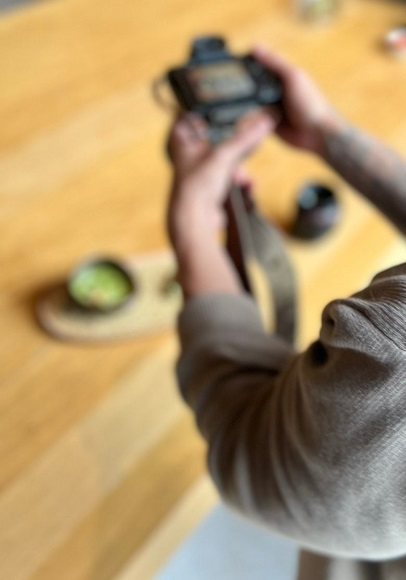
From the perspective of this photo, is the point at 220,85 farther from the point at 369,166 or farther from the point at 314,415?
the point at 314,415

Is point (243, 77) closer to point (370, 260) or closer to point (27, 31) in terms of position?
point (370, 260)

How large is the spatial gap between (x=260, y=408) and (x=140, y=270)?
250 mm

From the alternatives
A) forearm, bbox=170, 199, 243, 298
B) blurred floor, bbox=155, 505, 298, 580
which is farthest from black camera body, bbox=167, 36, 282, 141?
blurred floor, bbox=155, 505, 298, 580

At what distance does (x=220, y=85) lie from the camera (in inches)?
23.0

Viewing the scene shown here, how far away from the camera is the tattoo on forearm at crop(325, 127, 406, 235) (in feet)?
1.76

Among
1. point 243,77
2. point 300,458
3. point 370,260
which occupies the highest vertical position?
point 243,77

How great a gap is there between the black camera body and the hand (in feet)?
0.04

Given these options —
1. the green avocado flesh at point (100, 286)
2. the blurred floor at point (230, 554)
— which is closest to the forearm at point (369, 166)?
the green avocado flesh at point (100, 286)

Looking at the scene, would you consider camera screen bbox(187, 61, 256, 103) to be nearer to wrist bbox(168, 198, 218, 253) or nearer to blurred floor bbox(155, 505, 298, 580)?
wrist bbox(168, 198, 218, 253)

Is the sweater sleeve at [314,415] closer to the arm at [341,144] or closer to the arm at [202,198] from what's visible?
the arm at [202,198]

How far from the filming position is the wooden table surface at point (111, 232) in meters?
0.47

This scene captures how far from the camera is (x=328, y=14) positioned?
1.02m

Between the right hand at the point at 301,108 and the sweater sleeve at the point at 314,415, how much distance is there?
0.65 feet

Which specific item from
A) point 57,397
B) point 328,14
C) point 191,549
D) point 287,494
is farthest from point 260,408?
point 328,14
